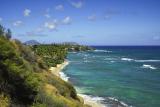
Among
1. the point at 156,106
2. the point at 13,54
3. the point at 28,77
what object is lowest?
the point at 156,106

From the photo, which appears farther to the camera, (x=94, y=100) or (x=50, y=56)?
(x=50, y=56)

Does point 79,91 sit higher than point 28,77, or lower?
lower

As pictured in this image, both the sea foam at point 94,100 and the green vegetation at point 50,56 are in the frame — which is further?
the green vegetation at point 50,56

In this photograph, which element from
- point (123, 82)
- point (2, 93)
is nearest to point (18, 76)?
point (2, 93)

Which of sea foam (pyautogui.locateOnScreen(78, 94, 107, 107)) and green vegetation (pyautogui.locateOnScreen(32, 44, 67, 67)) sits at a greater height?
green vegetation (pyautogui.locateOnScreen(32, 44, 67, 67))

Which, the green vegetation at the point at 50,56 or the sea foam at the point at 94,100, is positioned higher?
the green vegetation at the point at 50,56

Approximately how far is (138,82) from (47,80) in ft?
116

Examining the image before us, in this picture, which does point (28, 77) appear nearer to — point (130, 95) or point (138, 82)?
point (130, 95)

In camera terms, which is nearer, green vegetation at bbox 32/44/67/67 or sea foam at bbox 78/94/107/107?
sea foam at bbox 78/94/107/107

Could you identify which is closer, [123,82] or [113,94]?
[113,94]

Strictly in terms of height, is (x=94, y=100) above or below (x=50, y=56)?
below

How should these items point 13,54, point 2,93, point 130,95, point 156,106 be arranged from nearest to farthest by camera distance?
point 2,93
point 13,54
point 156,106
point 130,95

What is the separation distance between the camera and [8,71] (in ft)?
65.8

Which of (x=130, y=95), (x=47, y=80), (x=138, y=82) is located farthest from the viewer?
(x=138, y=82)
